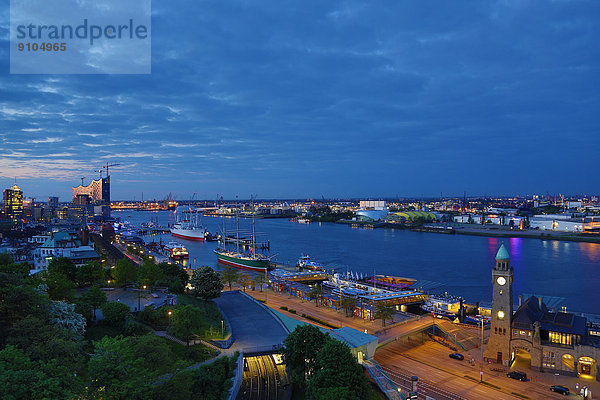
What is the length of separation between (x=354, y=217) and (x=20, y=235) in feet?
182

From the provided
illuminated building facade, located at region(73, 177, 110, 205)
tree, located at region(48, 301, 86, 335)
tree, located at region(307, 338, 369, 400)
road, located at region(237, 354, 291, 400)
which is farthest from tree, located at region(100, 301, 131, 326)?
illuminated building facade, located at region(73, 177, 110, 205)

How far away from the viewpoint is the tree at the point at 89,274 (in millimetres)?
16500

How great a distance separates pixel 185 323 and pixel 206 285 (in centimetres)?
513

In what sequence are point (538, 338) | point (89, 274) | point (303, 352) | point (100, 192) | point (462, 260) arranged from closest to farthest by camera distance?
point (303, 352), point (538, 338), point (89, 274), point (462, 260), point (100, 192)

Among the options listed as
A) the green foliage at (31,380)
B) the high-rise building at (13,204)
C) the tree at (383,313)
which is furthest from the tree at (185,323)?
the high-rise building at (13,204)

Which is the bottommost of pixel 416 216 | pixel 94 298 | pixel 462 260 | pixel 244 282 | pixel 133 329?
pixel 462 260

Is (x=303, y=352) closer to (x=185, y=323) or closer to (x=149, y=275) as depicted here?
(x=185, y=323)

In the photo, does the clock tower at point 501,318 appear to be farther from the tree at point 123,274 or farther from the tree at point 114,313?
the tree at point 123,274

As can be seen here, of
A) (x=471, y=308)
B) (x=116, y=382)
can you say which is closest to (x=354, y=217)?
(x=471, y=308)

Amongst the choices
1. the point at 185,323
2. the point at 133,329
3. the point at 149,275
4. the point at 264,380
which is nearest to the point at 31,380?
the point at 185,323

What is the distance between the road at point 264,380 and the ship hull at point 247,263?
17.2 meters

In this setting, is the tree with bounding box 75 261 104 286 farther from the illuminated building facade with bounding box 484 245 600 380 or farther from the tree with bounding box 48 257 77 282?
the illuminated building facade with bounding box 484 245 600 380

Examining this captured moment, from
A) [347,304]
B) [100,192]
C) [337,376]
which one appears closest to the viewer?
[337,376]

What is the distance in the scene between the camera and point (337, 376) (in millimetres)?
8523
